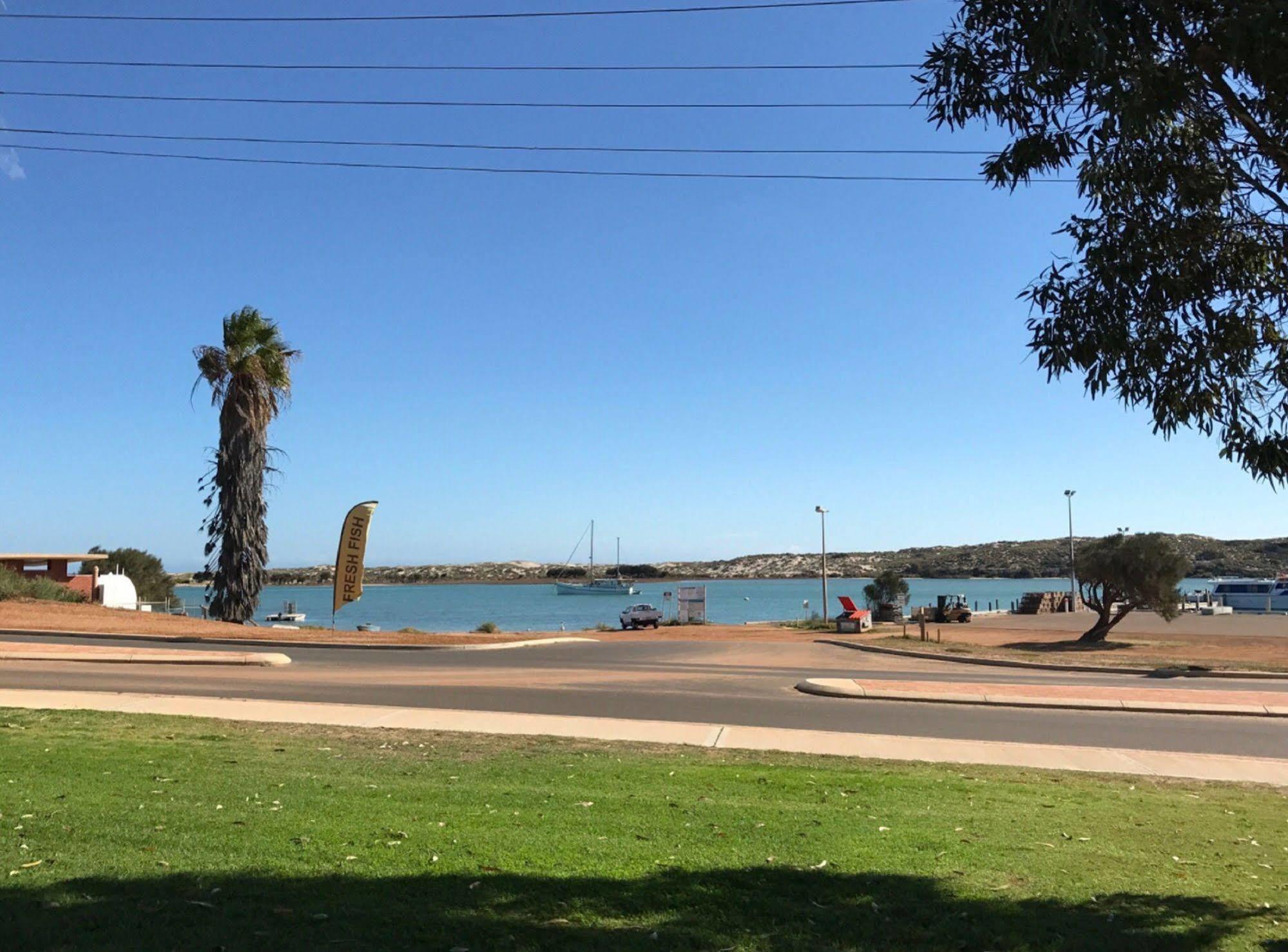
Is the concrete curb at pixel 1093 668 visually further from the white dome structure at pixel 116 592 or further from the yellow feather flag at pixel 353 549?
the white dome structure at pixel 116 592

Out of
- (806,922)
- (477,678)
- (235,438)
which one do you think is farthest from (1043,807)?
(235,438)

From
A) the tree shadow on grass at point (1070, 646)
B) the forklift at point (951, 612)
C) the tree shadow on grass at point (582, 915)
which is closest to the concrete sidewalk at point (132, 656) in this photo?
the tree shadow on grass at point (582, 915)

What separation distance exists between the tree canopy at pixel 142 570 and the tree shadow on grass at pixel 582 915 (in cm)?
5589

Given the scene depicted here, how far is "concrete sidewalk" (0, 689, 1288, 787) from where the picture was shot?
41.9 ft

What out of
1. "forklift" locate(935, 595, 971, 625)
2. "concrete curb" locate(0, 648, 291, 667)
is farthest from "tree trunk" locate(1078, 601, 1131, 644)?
"concrete curb" locate(0, 648, 291, 667)

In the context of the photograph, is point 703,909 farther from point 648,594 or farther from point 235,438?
point 648,594

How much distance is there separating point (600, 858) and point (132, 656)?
2021 centimetres

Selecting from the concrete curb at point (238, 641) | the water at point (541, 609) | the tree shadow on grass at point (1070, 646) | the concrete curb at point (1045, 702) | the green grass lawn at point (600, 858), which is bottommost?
the water at point (541, 609)

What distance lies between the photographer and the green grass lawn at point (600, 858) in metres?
5.10

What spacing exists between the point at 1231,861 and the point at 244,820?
6809 mm

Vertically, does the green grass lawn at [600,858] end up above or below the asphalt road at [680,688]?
above

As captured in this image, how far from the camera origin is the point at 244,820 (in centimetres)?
712

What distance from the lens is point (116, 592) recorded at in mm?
45094

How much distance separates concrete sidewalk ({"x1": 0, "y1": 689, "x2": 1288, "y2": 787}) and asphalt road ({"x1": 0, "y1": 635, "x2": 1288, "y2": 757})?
0.85 m
